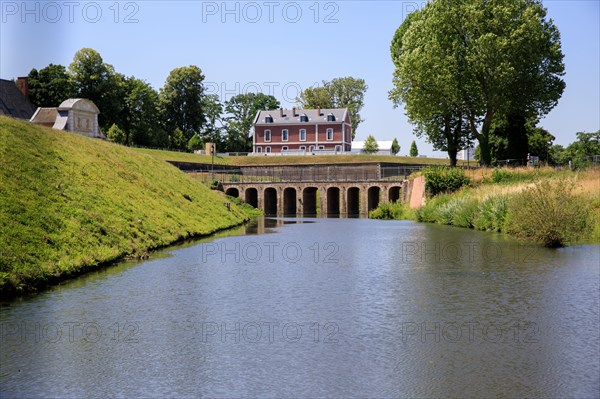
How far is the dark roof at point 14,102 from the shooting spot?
7831 cm

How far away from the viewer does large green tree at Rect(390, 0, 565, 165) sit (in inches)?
2041

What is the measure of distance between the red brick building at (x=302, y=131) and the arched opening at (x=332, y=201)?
14.3m

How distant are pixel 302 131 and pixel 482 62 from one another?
2377 inches

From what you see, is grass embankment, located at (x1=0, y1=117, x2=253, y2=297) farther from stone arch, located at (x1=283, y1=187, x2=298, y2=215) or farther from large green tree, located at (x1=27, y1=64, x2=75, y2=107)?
large green tree, located at (x1=27, y1=64, x2=75, y2=107)

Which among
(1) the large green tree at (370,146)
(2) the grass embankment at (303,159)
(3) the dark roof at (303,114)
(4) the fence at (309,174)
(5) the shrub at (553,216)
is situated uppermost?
(3) the dark roof at (303,114)

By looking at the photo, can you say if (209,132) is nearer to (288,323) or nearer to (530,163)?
(530,163)

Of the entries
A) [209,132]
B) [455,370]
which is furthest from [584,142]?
[455,370]

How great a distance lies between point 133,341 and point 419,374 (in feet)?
17.9

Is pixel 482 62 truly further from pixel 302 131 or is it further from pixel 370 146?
pixel 370 146

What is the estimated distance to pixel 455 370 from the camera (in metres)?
10.0

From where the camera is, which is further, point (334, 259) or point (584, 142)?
point (584, 142)

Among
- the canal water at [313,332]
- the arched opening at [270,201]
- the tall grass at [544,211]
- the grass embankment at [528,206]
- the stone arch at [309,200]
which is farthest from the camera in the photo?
the arched opening at [270,201]

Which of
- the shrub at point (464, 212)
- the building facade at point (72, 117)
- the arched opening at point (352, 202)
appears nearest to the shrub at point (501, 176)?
the shrub at point (464, 212)

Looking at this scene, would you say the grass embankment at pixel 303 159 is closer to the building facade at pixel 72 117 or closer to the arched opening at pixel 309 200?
the arched opening at pixel 309 200
